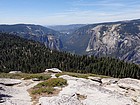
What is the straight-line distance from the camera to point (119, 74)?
580ft

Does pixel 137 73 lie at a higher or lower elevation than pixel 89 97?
lower

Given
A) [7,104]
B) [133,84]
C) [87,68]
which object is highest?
[7,104]

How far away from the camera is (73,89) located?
4641cm

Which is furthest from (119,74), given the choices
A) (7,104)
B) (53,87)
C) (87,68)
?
(7,104)

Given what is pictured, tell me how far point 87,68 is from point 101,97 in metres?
159

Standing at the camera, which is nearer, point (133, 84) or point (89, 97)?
point (89, 97)

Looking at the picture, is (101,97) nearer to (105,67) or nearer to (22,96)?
(22,96)

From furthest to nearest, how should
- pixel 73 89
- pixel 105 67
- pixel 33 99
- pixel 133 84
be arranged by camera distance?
pixel 105 67 → pixel 133 84 → pixel 73 89 → pixel 33 99

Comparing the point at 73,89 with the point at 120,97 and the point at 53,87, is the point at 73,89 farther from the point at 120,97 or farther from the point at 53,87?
the point at 120,97

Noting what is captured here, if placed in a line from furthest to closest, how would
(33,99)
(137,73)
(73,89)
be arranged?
(137,73), (73,89), (33,99)

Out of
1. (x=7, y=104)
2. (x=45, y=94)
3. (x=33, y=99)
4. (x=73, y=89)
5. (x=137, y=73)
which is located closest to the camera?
(x=7, y=104)

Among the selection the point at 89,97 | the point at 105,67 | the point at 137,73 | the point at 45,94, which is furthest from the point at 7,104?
the point at 105,67

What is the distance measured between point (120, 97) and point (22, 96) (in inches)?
671

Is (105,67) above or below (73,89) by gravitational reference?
below
